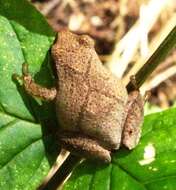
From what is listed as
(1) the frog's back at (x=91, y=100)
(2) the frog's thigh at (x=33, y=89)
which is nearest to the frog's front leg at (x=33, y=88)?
(2) the frog's thigh at (x=33, y=89)

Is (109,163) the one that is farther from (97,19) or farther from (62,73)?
(97,19)

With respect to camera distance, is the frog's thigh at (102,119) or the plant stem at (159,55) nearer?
the plant stem at (159,55)

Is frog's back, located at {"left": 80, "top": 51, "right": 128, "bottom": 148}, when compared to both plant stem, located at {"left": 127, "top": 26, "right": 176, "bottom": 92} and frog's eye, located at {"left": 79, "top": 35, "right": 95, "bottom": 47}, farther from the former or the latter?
plant stem, located at {"left": 127, "top": 26, "right": 176, "bottom": 92}

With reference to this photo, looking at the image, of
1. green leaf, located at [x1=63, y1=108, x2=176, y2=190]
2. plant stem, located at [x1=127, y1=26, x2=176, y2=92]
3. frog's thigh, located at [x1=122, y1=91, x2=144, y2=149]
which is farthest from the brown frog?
plant stem, located at [x1=127, y1=26, x2=176, y2=92]

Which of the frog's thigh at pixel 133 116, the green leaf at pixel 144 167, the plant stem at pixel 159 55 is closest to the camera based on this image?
the plant stem at pixel 159 55

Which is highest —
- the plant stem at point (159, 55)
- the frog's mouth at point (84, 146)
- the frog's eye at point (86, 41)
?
the plant stem at point (159, 55)

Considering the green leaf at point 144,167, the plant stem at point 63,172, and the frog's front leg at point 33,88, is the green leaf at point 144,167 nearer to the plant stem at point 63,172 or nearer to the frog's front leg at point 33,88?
the plant stem at point 63,172

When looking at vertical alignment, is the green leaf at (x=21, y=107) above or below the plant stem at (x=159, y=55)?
below

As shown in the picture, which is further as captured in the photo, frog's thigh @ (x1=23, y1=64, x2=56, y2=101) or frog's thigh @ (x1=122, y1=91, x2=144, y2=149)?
frog's thigh @ (x1=122, y1=91, x2=144, y2=149)
